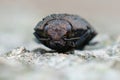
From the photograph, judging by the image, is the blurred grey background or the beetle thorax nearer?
the beetle thorax

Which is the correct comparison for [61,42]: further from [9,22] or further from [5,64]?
[9,22]

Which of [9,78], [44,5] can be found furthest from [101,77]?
[44,5]

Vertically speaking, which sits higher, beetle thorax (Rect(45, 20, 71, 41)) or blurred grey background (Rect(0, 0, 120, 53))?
blurred grey background (Rect(0, 0, 120, 53))

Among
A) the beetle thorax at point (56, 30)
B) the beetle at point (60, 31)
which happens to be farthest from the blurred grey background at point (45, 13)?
the beetle thorax at point (56, 30)

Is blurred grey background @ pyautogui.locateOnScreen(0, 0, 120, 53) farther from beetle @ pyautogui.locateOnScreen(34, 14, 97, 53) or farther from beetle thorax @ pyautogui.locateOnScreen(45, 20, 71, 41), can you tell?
beetle thorax @ pyautogui.locateOnScreen(45, 20, 71, 41)

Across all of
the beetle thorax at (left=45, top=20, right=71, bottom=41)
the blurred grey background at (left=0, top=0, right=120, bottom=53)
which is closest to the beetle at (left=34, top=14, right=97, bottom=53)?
the beetle thorax at (left=45, top=20, right=71, bottom=41)

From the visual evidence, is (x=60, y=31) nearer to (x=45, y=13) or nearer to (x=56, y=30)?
(x=56, y=30)

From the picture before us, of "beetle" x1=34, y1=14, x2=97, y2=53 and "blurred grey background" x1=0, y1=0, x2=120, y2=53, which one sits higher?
"blurred grey background" x1=0, y1=0, x2=120, y2=53
